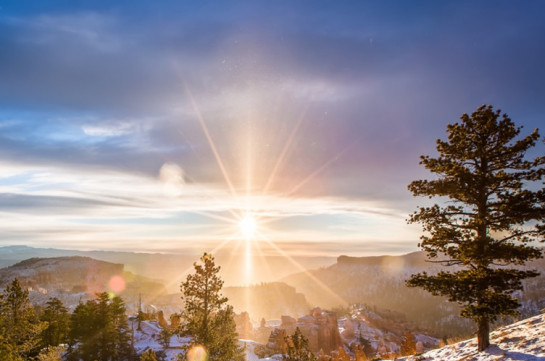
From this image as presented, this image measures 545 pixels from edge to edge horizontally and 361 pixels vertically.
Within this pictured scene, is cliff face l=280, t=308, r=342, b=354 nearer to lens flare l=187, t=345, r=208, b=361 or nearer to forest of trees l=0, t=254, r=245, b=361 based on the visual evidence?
forest of trees l=0, t=254, r=245, b=361

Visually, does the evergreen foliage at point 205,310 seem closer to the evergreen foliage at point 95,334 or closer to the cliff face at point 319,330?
the evergreen foliage at point 95,334

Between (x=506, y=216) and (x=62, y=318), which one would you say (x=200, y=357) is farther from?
(x=62, y=318)

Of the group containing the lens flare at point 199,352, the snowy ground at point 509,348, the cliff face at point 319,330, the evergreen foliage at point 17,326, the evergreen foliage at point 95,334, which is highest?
the snowy ground at point 509,348

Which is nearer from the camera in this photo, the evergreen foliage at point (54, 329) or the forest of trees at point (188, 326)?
the forest of trees at point (188, 326)

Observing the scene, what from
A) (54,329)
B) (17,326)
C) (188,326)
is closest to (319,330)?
(54,329)

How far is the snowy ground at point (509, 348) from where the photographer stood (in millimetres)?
14836

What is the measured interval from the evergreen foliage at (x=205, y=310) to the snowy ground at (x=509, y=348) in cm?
1602

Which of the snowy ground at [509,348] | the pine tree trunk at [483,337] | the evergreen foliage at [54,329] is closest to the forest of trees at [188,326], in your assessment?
the evergreen foliage at [54,329]

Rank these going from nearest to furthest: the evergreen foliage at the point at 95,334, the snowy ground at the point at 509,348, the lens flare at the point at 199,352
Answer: the snowy ground at the point at 509,348 → the lens flare at the point at 199,352 → the evergreen foliage at the point at 95,334

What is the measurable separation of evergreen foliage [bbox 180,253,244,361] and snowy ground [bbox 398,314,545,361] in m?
16.0

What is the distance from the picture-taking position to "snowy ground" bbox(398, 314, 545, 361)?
14.8 meters

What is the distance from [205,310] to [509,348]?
21429 mm

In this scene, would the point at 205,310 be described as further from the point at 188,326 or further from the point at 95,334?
the point at 95,334

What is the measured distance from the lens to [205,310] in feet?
97.3
